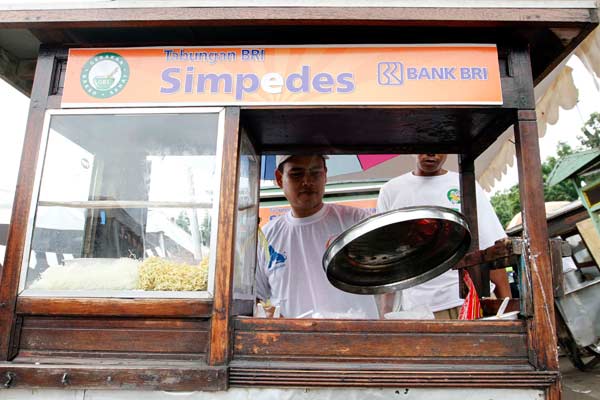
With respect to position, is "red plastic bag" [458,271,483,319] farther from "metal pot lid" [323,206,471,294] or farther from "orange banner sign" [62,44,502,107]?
"orange banner sign" [62,44,502,107]

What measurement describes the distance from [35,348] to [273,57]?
4.48 ft

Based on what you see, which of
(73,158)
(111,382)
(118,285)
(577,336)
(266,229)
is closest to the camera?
(111,382)

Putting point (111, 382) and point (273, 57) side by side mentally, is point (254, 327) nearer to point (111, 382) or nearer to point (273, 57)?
point (111, 382)

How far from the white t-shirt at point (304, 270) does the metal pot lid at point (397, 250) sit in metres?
0.45

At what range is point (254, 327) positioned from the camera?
56.4 inches

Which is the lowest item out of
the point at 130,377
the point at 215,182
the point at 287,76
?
the point at 130,377

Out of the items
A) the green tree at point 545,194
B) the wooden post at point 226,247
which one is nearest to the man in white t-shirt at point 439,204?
the wooden post at point 226,247

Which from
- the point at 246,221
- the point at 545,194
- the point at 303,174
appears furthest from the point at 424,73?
the point at 545,194

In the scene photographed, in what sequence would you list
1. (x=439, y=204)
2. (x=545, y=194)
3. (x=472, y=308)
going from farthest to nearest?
(x=545, y=194) → (x=439, y=204) → (x=472, y=308)

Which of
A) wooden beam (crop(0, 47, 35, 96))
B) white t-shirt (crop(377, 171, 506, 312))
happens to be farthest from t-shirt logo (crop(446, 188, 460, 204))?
wooden beam (crop(0, 47, 35, 96))

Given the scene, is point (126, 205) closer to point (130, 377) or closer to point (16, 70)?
point (130, 377)

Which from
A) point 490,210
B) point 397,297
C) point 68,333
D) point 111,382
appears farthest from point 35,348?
point 490,210

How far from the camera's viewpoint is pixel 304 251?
8.39 feet

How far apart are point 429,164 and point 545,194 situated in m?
19.9
